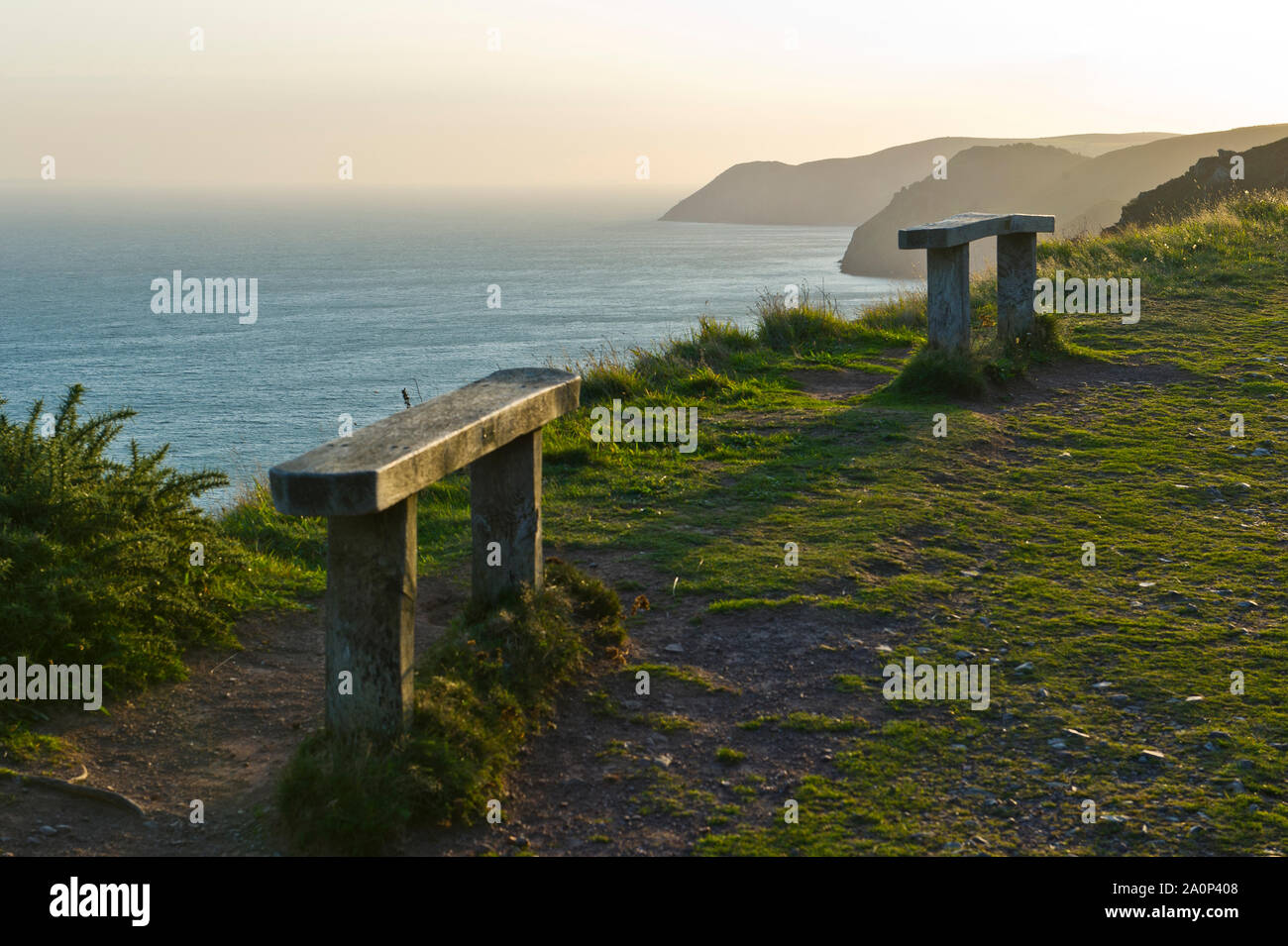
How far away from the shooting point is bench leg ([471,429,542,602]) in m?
5.08

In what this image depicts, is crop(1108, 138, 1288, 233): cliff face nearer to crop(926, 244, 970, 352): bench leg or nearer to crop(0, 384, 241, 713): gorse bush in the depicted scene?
crop(926, 244, 970, 352): bench leg

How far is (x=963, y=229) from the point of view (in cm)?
1041

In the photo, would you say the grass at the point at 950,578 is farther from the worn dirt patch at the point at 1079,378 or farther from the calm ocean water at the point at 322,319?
the calm ocean water at the point at 322,319

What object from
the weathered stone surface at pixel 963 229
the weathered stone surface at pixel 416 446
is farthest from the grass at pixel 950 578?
the weathered stone surface at pixel 963 229

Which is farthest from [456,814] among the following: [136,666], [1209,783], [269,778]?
[1209,783]

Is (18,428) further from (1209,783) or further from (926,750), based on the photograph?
(1209,783)

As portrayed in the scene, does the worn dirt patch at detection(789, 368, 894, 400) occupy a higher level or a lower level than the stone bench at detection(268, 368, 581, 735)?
higher

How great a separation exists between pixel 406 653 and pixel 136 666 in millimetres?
1893

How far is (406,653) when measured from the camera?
399cm

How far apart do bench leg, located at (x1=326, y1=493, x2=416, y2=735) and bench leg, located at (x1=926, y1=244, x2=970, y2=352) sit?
7.64m

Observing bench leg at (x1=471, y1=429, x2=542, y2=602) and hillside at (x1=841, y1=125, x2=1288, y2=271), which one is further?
hillside at (x1=841, y1=125, x2=1288, y2=271)

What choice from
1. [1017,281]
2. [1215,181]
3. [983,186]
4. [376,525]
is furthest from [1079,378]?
[983,186]

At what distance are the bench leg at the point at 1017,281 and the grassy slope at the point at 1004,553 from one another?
0.87 m

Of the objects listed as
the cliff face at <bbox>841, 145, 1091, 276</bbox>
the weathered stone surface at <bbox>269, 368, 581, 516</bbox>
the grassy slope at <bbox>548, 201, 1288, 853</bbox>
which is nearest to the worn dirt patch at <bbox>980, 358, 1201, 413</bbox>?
the grassy slope at <bbox>548, 201, 1288, 853</bbox>
